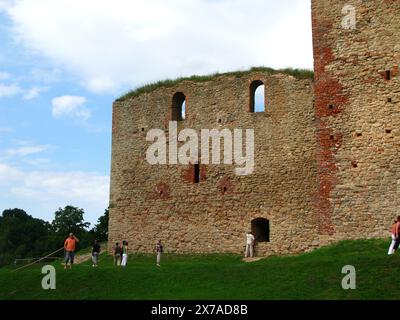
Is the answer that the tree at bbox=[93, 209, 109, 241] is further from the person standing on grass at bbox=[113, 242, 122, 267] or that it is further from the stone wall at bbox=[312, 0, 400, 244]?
the stone wall at bbox=[312, 0, 400, 244]

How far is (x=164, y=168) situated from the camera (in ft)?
84.8

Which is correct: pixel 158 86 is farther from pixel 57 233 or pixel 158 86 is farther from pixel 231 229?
pixel 57 233

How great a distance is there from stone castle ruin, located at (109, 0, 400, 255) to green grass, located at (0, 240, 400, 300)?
1966 millimetres

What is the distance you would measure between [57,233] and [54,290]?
43833 millimetres

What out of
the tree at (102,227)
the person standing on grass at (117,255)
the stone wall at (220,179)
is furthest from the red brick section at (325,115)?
the tree at (102,227)

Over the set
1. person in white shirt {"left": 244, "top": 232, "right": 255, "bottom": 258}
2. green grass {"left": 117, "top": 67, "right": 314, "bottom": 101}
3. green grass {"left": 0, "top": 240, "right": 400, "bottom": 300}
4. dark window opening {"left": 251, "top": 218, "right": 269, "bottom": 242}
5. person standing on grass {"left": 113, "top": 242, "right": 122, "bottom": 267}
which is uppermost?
green grass {"left": 117, "top": 67, "right": 314, "bottom": 101}

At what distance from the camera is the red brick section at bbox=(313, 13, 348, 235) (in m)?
19.2

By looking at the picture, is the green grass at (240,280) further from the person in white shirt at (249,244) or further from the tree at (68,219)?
the tree at (68,219)

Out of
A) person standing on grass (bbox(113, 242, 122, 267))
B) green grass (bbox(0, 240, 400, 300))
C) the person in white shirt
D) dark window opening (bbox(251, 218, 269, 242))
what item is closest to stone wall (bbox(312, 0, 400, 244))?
green grass (bbox(0, 240, 400, 300))

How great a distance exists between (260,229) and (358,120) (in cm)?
660

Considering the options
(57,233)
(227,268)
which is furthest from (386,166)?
(57,233)

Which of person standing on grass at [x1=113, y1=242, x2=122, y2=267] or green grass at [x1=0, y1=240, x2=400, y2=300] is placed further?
person standing on grass at [x1=113, y1=242, x2=122, y2=267]

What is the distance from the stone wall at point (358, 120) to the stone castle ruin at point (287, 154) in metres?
0.03

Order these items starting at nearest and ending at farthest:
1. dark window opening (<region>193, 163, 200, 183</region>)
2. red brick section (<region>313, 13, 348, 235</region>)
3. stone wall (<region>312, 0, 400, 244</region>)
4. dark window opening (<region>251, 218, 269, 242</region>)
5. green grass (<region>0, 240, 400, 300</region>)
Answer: green grass (<region>0, 240, 400, 300</region>) < stone wall (<region>312, 0, 400, 244</region>) < red brick section (<region>313, 13, 348, 235</region>) < dark window opening (<region>251, 218, 269, 242</region>) < dark window opening (<region>193, 163, 200, 183</region>)
